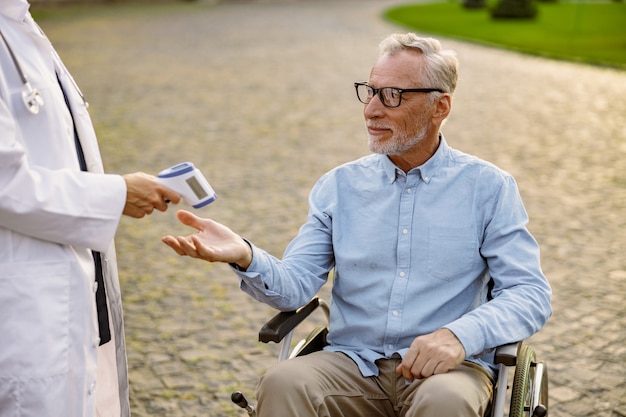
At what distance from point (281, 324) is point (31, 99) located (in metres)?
1.09

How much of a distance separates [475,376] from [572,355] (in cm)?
209

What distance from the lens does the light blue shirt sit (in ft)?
9.95

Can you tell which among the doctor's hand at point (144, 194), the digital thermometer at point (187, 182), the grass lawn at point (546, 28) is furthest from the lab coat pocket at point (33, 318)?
the grass lawn at point (546, 28)

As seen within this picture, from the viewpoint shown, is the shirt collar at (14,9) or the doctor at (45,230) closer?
the doctor at (45,230)

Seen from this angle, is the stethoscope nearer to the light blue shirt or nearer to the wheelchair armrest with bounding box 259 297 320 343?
the light blue shirt

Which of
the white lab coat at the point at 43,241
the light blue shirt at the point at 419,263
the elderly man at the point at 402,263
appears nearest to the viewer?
the white lab coat at the point at 43,241

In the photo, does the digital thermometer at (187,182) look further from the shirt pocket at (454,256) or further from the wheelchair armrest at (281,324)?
the shirt pocket at (454,256)

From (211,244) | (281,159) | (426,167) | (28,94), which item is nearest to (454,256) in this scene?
(426,167)

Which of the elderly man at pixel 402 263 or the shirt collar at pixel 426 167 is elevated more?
the shirt collar at pixel 426 167

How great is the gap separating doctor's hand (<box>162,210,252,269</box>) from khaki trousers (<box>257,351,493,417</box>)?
36 cm

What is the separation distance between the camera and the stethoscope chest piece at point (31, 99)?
7.89ft

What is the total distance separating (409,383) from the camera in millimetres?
3029

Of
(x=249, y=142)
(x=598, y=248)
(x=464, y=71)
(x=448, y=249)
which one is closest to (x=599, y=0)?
(x=464, y=71)

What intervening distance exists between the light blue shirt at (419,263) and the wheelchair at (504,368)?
0.08m
